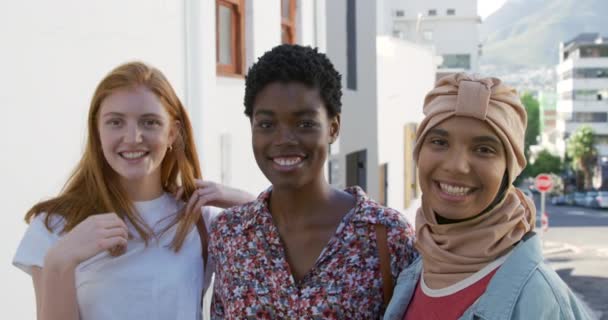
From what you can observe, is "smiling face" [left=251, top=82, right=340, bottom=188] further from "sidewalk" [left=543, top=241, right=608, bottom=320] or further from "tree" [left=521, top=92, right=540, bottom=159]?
"tree" [left=521, top=92, right=540, bottom=159]

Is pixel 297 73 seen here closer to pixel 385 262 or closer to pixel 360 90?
pixel 385 262

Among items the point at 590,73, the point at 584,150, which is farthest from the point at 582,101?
the point at 584,150

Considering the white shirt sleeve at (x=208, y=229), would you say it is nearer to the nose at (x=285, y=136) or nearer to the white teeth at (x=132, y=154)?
the white teeth at (x=132, y=154)

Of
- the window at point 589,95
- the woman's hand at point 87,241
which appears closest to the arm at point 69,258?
the woman's hand at point 87,241

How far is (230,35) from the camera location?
6.82 metres

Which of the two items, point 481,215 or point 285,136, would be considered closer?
point 481,215

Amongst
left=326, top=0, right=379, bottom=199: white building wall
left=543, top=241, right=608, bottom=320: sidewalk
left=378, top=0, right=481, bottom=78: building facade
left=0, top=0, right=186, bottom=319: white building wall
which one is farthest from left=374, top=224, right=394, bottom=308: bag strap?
left=378, top=0, right=481, bottom=78: building facade

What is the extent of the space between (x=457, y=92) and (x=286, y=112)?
582 millimetres

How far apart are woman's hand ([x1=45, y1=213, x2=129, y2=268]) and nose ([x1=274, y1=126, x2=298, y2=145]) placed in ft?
1.89

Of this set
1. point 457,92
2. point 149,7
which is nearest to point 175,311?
point 457,92

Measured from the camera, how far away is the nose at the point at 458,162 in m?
2.05

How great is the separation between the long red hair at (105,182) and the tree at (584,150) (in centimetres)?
7244

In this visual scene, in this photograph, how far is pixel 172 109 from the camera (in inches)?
106

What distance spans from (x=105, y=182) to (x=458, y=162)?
1.30 metres
